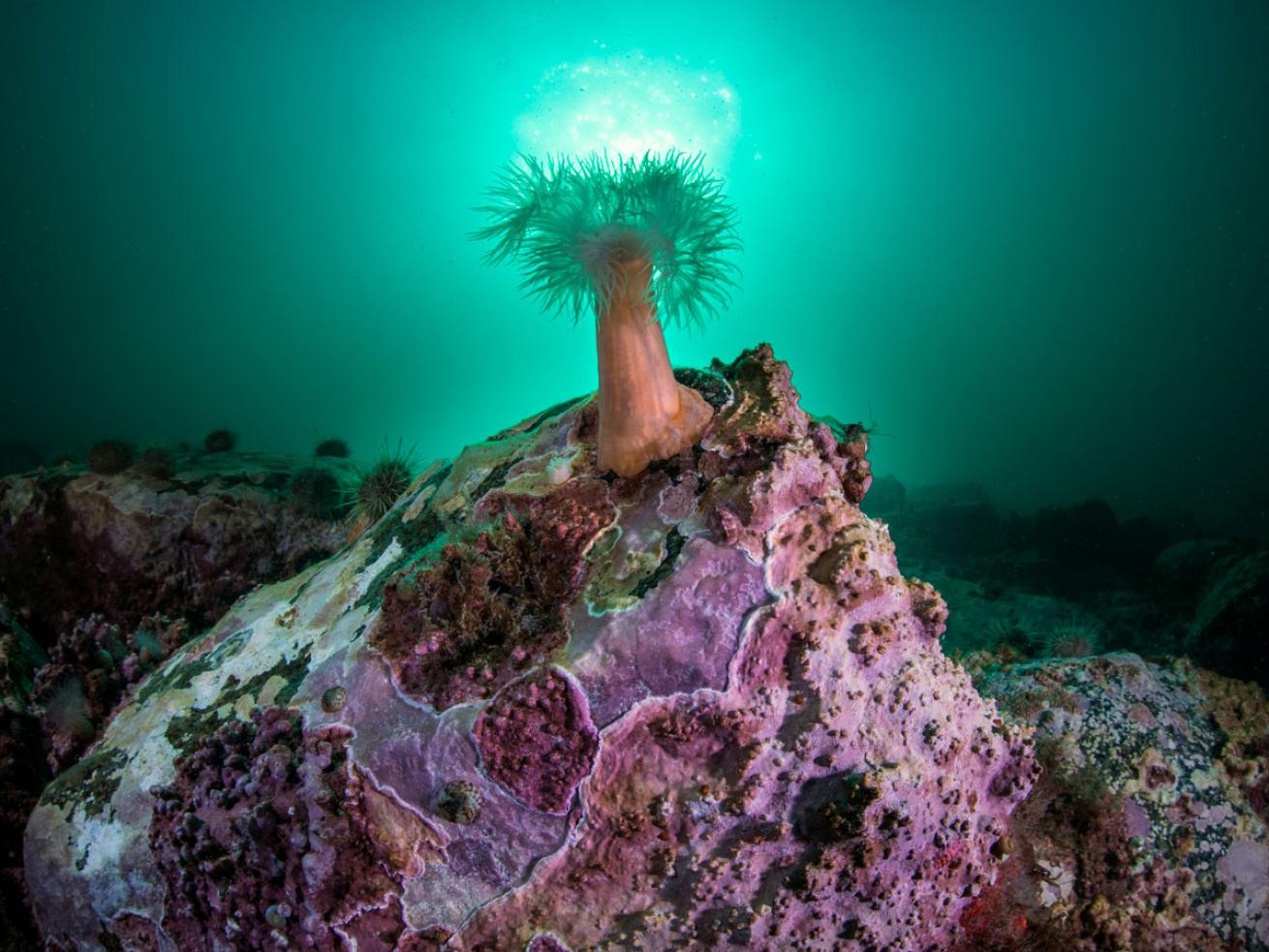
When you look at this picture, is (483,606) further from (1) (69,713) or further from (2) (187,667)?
(1) (69,713)

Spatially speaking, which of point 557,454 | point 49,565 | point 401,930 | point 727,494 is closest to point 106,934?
point 401,930

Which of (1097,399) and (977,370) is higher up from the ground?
(977,370)

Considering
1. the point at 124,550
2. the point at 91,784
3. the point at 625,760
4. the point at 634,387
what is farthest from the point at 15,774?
the point at 634,387

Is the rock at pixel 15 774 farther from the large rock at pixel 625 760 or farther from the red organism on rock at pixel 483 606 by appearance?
the red organism on rock at pixel 483 606

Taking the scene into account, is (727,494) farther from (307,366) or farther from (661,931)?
(307,366)

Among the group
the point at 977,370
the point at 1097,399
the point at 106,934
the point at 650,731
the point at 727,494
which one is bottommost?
the point at 106,934

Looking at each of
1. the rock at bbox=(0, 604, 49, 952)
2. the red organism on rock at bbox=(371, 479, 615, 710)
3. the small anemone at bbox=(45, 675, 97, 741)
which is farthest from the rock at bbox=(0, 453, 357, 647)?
the red organism on rock at bbox=(371, 479, 615, 710)

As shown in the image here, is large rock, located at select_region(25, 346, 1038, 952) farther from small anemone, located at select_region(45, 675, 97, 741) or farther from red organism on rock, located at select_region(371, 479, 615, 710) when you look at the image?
small anemone, located at select_region(45, 675, 97, 741)

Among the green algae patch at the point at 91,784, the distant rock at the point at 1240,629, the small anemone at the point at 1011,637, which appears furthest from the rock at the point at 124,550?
the distant rock at the point at 1240,629
